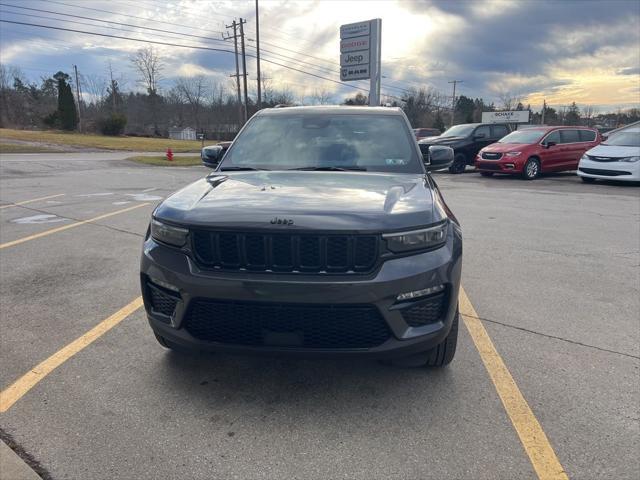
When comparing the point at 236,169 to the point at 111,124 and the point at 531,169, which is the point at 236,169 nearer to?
the point at 531,169

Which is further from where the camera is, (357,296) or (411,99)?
(411,99)

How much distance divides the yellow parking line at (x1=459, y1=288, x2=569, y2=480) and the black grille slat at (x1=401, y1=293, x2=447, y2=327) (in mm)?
720

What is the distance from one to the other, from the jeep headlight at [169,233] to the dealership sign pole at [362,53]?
28.4 m

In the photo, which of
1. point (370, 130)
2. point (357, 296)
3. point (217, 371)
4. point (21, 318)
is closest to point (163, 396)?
point (217, 371)

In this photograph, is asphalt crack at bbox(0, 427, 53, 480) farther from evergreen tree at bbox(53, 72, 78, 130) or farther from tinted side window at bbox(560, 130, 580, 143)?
evergreen tree at bbox(53, 72, 78, 130)

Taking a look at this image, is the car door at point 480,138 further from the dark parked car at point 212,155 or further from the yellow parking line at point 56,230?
the dark parked car at point 212,155

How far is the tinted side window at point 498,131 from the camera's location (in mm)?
18562

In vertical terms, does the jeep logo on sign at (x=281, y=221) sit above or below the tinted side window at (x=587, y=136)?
below

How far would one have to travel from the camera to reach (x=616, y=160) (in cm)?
1341

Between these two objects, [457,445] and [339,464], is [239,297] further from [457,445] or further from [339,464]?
[457,445]

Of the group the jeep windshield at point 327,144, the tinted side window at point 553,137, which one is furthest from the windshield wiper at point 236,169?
the tinted side window at point 553,137

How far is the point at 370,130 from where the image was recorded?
4012 millimetres

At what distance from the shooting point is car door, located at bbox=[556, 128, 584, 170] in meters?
16.0

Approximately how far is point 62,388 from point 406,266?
2203mm
